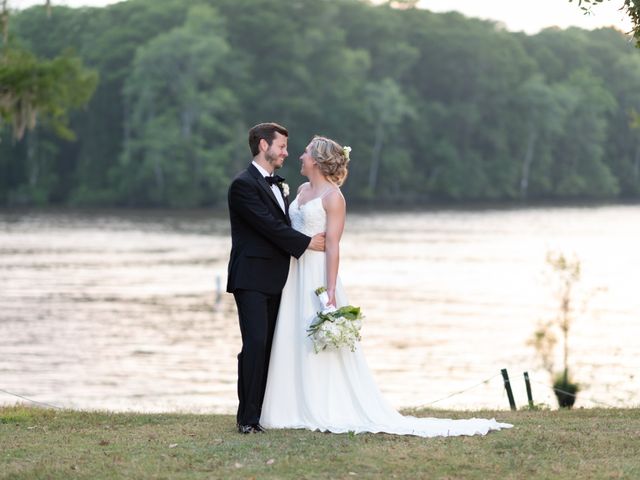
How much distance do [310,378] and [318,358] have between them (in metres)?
0.15

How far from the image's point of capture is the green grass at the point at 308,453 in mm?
7250

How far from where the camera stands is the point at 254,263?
848cm


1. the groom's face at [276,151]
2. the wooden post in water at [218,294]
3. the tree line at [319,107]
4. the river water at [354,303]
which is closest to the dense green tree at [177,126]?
the tree line at [319,107]

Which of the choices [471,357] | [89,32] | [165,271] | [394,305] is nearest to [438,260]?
[165,271]

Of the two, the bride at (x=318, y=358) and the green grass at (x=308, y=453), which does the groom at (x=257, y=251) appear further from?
the green grass at (x=308, y=453)

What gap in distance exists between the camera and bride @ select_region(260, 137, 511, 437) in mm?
8578

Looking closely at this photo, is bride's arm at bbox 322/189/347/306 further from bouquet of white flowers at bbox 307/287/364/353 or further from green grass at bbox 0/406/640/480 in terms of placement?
green grass at bbox 0/406/640/480

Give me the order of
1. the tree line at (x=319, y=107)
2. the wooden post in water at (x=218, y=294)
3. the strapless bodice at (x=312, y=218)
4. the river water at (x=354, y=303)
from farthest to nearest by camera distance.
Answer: the tree line at (x=319, y=107) → the wooden post in water at (x=218, y=294) → the river water at (x=354, y=303) → the strapless bodice at (x=312, y=218)

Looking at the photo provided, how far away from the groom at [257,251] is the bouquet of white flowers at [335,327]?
0.34 metres

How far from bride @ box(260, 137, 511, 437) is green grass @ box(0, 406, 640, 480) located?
235 millimetres

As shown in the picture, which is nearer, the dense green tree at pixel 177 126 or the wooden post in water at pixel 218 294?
the wooden post in water at pixel 218 294

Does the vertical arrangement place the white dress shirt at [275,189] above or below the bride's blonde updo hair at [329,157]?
below

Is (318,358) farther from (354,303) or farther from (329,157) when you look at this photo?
(354,303)

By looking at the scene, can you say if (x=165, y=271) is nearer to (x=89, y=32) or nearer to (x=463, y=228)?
(x=463, y=228)
